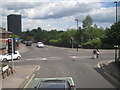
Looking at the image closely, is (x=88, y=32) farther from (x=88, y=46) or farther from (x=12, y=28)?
(x=12, y=28)

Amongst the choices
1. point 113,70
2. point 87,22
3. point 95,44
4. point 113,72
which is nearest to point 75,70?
point 113,70

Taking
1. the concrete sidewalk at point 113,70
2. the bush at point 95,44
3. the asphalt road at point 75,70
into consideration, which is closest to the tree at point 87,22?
the bush at point 95,44

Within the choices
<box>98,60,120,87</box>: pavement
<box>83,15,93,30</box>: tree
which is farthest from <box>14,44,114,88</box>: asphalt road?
<box>83,15,93,30</box>: tree

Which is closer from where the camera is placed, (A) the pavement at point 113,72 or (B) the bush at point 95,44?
(A) the pavement at point 113,72

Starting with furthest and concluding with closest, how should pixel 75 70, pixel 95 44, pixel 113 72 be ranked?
pixel 95 44 → pixel 75 70 → pixel 113 72

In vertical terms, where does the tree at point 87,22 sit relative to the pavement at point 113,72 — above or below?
above

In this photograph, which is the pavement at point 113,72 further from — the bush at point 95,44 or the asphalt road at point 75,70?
the bush at point 95,44

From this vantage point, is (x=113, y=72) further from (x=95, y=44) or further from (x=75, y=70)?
(x=95, y=44)

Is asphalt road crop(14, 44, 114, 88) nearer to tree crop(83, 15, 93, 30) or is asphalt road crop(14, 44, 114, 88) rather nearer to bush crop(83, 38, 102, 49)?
bush crop(83, 38, 102, 49)

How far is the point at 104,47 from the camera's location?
46.6 m

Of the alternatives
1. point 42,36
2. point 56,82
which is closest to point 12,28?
point 42,36

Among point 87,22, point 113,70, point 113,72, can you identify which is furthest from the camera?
point 87,22

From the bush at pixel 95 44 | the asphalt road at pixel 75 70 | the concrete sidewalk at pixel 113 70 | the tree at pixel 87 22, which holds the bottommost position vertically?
the asphalt road at pixel 75 70

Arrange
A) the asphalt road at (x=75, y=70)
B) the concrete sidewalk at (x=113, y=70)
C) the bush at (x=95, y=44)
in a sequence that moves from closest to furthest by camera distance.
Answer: the asphalt road at (x=75, y=70)
the concrete sidewalk at (x=113, y=70)
the bush at (x=95, y=44)
